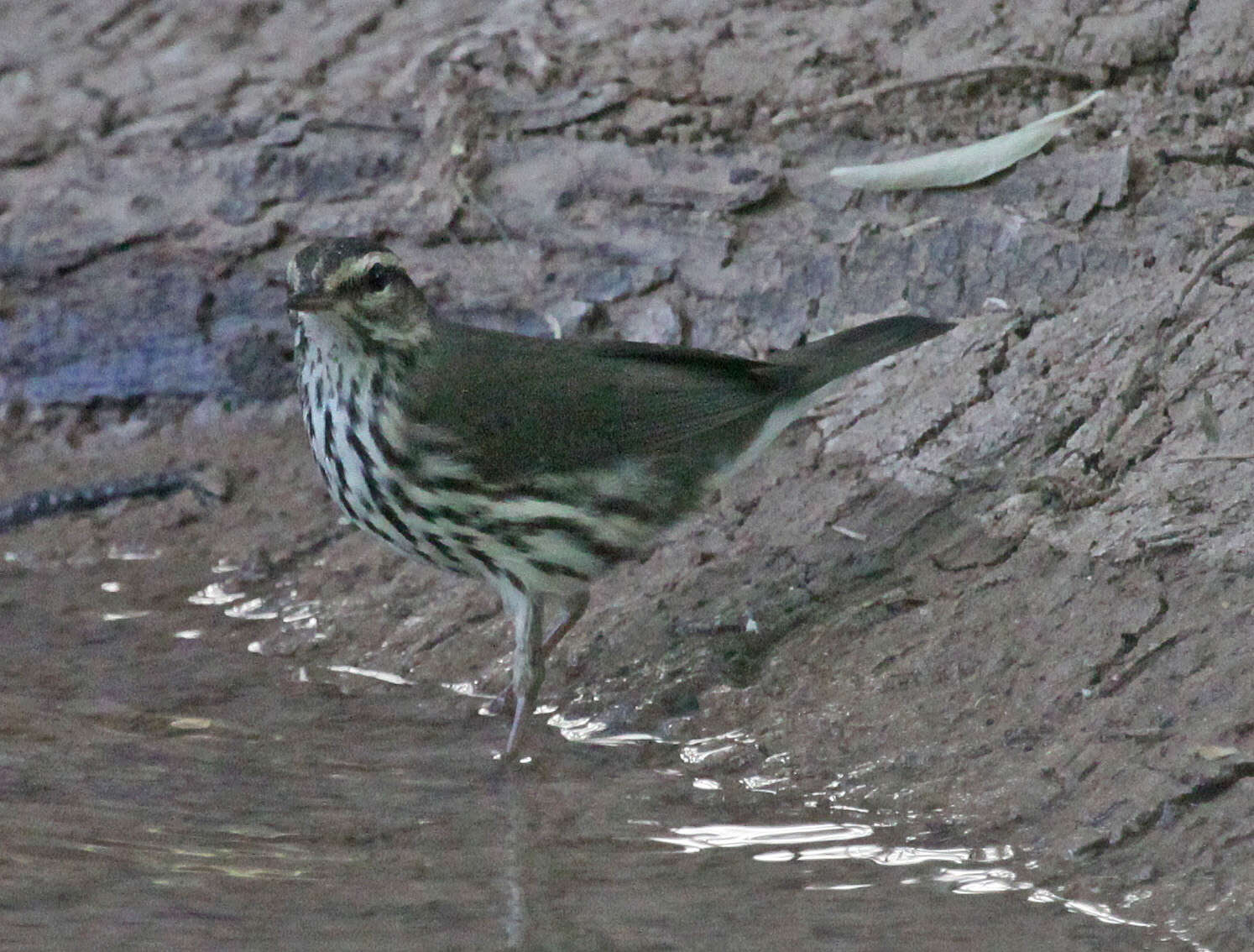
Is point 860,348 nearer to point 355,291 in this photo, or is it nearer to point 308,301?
point 355,291

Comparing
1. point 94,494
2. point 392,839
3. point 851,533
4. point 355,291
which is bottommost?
point 392,839

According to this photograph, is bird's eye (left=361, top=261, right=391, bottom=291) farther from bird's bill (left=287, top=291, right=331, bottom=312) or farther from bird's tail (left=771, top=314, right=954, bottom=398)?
bird's tail (left=771, top=314, right=954, bottom=398)

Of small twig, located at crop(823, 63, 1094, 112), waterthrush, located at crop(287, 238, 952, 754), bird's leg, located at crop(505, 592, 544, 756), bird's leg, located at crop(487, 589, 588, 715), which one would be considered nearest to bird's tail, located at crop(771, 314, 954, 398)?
waterthrush, located at crop(287, 238, 952, 754)

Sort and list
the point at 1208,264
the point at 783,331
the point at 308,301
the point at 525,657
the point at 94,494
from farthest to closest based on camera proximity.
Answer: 1. the point at 94,494
2. the point at 783,331
3. the point at 1208,264
4. the point at 525,657
5. the point at 308,301

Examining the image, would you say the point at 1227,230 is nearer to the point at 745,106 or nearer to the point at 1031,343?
the point at 1031,343

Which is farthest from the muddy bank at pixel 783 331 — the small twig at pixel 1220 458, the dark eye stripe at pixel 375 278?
the dark eye stripe at pixel 375 278

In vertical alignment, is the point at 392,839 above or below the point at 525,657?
below

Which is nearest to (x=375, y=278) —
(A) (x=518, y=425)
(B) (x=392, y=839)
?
(A) (x=518, y=425)
